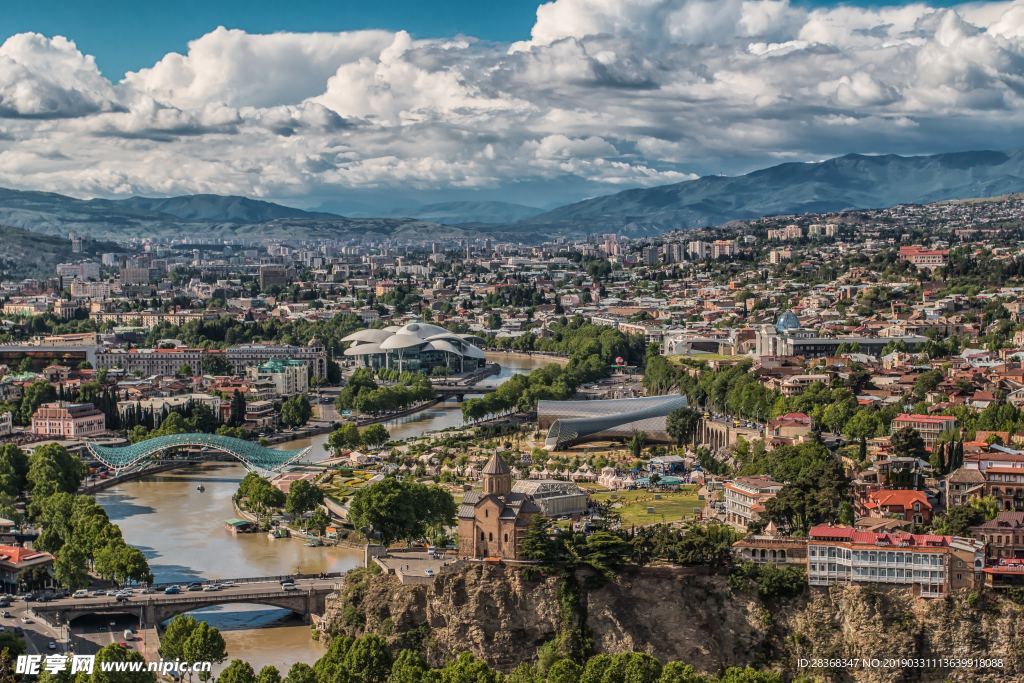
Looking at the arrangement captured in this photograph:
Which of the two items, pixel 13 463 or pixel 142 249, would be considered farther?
pixel 142 249

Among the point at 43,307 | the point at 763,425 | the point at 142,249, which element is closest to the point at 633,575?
the point at 763,425

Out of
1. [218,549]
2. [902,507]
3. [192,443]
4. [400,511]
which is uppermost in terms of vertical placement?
[902,507]

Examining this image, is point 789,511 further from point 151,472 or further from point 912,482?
point 151,472

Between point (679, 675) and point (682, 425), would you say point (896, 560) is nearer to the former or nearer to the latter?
point (679, 675)

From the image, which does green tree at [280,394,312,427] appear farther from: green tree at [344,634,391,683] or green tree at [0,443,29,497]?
green tree at [344,634,391,683]

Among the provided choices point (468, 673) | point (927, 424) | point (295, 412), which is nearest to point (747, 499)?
point (927, 424)

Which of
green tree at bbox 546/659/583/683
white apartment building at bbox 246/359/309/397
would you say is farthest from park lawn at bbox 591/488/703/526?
white apartment building at bbox 246/359/309/397
